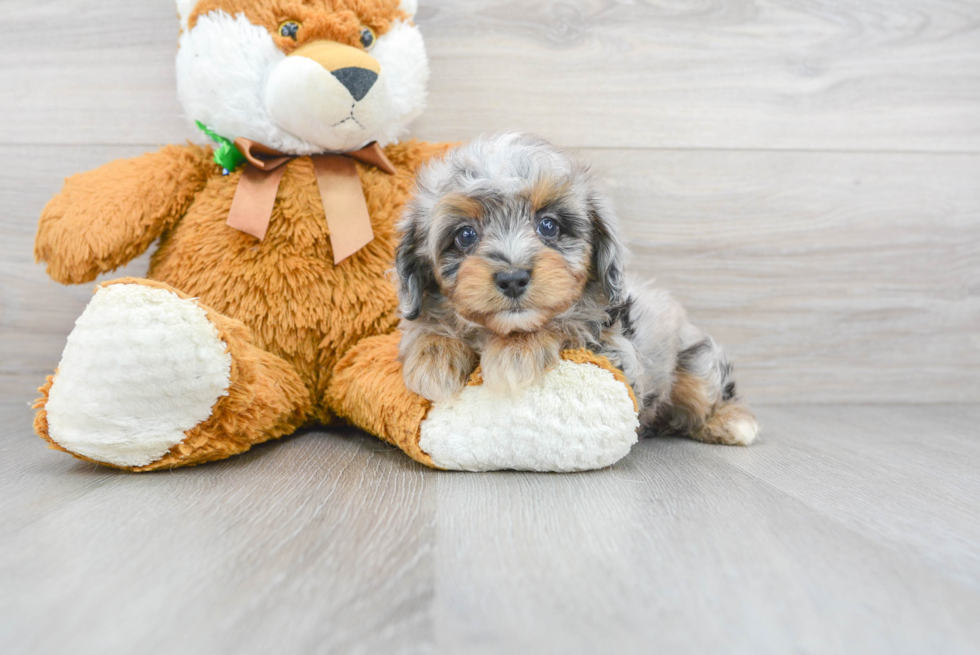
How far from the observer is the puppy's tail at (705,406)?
5.94ft

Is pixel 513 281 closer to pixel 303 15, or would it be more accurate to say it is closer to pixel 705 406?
pixel 705 406

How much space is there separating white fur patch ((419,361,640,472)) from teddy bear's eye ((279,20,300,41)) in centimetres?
103

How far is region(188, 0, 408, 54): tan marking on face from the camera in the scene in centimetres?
168

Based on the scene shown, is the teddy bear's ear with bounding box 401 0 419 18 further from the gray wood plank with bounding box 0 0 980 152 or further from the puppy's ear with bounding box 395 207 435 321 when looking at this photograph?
the puppy's ear with bounding box 395 207 435 321

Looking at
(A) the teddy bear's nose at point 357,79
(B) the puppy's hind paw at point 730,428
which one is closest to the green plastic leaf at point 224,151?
(A) the teddy bear's nose at point 357,79

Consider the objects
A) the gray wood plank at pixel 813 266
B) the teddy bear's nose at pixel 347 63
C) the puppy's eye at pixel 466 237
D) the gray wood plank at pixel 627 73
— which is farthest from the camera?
the gray wood plank at pixel 813 266

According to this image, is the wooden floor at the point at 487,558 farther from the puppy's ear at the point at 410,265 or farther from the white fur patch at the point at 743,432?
the puppy's ear at the point at 410,265

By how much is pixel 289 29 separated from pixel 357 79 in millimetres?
238

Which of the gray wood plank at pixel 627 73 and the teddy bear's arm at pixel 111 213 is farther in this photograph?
the gray wood plank at pixel 627 73

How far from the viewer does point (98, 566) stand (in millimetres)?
985

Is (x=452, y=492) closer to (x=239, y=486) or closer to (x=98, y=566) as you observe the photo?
(x=239, y=486)

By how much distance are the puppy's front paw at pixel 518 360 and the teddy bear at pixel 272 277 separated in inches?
1.0

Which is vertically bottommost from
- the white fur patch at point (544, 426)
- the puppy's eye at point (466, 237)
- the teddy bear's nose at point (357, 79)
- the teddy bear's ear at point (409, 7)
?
the white fur patch at point (544, 426)

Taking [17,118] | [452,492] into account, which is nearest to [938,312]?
[452,492]
